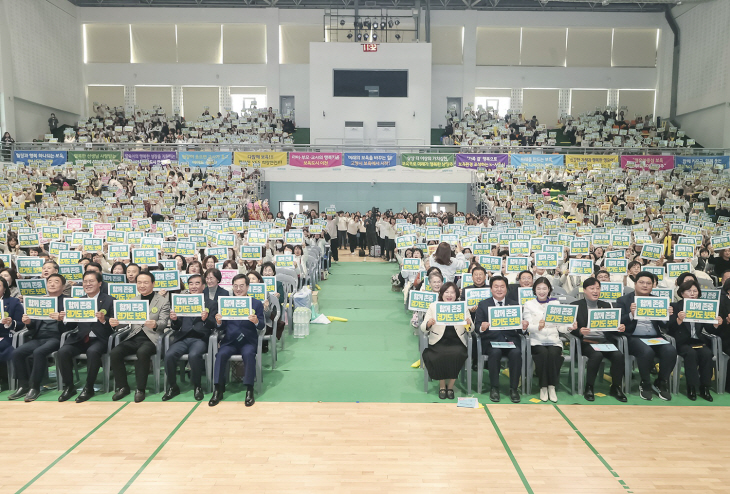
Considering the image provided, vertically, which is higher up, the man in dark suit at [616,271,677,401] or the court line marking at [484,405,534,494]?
the man in dark suit at [616,271,677,401]

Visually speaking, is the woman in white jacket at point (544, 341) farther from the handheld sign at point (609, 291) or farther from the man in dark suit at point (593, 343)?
the handheld sign at point (609, 291)

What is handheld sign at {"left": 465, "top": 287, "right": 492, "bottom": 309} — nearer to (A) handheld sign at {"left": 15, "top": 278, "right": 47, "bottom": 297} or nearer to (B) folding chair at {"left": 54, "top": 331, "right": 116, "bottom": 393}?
(B) folding chair at {"left": 54, "top": 331, "right": 116, "bottom": 393}

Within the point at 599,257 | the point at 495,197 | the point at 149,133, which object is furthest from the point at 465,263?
the point at 149,133

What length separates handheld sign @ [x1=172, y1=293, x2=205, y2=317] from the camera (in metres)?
5.80

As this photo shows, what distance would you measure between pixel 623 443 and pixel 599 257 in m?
5.45

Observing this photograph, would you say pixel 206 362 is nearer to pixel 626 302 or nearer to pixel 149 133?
pixel 626 302

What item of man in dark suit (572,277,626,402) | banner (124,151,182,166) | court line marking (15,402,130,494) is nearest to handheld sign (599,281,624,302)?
man in dark suit (572,277,626,402)

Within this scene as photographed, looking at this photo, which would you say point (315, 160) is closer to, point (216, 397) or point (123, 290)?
point (123, 290)

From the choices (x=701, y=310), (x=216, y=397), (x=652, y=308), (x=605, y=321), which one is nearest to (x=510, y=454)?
(x=605, y=321)

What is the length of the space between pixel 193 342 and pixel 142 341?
0.54 metres

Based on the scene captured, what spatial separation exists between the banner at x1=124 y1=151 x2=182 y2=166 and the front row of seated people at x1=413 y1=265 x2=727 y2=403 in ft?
55.4

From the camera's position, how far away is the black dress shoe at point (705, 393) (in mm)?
5605

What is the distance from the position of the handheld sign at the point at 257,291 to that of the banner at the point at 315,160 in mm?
14932

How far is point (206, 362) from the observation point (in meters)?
5.75
